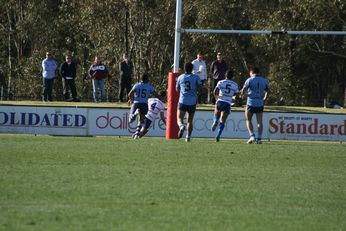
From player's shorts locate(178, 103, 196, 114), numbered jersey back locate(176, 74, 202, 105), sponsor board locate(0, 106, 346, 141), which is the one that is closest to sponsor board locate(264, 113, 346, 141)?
sponsor board locate(0, 106, 346, 141)

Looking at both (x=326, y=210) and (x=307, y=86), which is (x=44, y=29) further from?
(x=326, y=210)

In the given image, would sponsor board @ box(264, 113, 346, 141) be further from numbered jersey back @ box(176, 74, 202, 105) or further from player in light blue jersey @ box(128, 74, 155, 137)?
numbered jersey back @ box(176, 74, 202, 105)

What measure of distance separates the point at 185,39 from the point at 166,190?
121ft

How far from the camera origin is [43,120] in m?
30.0

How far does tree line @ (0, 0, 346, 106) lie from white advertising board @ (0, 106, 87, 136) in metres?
15.1

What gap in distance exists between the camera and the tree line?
46.4 m

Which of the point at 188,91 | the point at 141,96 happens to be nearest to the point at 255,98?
the point at 188,91

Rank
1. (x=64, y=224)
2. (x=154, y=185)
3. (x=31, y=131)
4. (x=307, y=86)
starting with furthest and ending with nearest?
1. (x=307, y=86)
2. (x=31, y=131)
3. (x=154, y=185)
4. (x=64, y=224)

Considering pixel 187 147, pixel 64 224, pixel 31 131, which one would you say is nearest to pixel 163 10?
pixel 31 131

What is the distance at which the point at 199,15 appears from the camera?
154 ft

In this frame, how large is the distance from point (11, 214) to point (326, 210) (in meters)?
3.91

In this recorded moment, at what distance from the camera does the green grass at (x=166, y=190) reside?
1027cm

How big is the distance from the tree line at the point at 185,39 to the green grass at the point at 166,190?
27.7 metres

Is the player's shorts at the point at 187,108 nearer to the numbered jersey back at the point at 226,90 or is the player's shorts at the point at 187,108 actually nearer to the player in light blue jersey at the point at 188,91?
the player in light blue jersey at the point at 188,91
